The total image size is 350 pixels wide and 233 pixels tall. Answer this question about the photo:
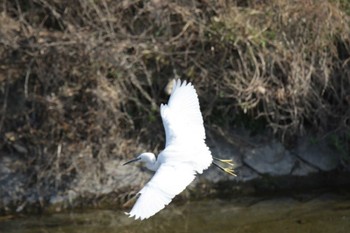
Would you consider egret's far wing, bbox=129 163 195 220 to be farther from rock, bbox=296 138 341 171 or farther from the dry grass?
rock, bbox=296 138 341 171

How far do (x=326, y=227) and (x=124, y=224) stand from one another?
139 centimetres

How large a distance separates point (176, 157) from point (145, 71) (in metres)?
2.00

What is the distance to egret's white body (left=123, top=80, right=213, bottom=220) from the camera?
423 centimetres

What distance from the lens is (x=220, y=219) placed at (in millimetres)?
6035

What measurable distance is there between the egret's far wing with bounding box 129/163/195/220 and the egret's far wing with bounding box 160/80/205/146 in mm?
589

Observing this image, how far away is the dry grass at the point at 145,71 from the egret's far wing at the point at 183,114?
48.5 inches

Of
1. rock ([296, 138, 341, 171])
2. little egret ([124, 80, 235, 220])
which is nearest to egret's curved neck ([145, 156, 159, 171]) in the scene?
little egret ([124, 80, 235, 220])

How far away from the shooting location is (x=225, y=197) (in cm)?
652

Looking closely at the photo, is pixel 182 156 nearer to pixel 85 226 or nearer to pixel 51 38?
pixel 85 226

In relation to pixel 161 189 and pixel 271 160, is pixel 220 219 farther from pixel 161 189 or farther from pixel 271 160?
pixel 161 189

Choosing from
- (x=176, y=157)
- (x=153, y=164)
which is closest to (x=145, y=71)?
(x=153, y=164)

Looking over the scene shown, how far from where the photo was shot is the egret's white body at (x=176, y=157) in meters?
4.23

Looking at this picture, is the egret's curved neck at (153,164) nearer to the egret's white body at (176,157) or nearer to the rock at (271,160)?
the egret's white body at (176,157)

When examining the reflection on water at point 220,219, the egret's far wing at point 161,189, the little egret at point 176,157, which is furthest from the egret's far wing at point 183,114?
the reflection on water at point 220,219
